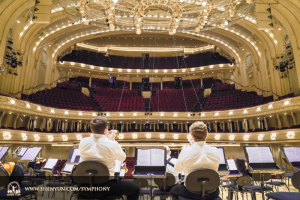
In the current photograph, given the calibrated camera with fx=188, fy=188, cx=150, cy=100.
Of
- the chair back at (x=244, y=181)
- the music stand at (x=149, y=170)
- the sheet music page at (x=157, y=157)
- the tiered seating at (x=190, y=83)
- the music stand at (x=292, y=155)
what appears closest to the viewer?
the music stand at (x=149, y=170)

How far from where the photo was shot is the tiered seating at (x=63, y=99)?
13.6 m

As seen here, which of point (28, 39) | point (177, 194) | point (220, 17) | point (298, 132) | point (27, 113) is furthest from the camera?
point (28, 39)

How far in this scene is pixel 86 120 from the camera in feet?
50.1

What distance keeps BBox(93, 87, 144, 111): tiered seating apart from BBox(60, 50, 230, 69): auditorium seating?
12.0ft

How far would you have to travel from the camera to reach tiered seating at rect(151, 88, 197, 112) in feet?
55.2

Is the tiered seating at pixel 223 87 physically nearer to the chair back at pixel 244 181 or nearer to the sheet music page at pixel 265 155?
the chair back at pixel 244 181

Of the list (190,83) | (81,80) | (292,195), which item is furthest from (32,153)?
(190,83)

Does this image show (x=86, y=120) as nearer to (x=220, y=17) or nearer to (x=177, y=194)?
(x=220, y=17)

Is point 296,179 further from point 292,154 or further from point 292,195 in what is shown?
point 292,154

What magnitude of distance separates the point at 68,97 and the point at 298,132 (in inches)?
626

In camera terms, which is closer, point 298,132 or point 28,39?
point 298,132

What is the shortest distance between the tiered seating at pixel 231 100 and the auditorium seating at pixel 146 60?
16.3 feet

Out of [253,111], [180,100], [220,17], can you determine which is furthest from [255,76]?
[220,17]

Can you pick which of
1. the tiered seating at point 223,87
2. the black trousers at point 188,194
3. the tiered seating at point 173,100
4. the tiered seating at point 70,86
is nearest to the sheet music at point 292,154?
the black trousers at point 188,194
